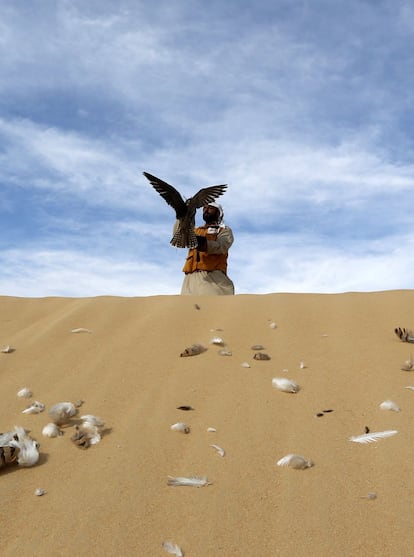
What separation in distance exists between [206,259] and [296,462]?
4.29 m

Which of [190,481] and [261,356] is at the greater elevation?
[261,356]

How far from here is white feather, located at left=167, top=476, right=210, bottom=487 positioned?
1.79 metres

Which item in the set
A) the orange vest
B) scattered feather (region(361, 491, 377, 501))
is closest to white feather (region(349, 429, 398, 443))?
scattered feather (region(361, 491, 377, 501))

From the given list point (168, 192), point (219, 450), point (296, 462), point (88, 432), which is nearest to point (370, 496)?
point (296, 462)

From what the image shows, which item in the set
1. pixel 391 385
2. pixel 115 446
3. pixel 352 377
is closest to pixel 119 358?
pixel 115 446

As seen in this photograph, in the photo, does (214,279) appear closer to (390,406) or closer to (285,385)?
(285,385)

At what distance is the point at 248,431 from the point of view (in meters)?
2.11

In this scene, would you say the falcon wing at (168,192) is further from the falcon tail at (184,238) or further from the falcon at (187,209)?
the falcon tail at (184,238)

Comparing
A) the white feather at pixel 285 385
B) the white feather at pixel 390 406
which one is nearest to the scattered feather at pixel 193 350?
the white feather at pixel 285 385

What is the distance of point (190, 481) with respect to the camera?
1805mm

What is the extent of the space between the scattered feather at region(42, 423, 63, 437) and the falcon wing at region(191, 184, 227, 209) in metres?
3.54

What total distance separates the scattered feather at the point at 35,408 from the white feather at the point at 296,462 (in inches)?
42.9

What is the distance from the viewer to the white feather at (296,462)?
73.9 inches

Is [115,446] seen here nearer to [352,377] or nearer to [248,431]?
[248,431]
